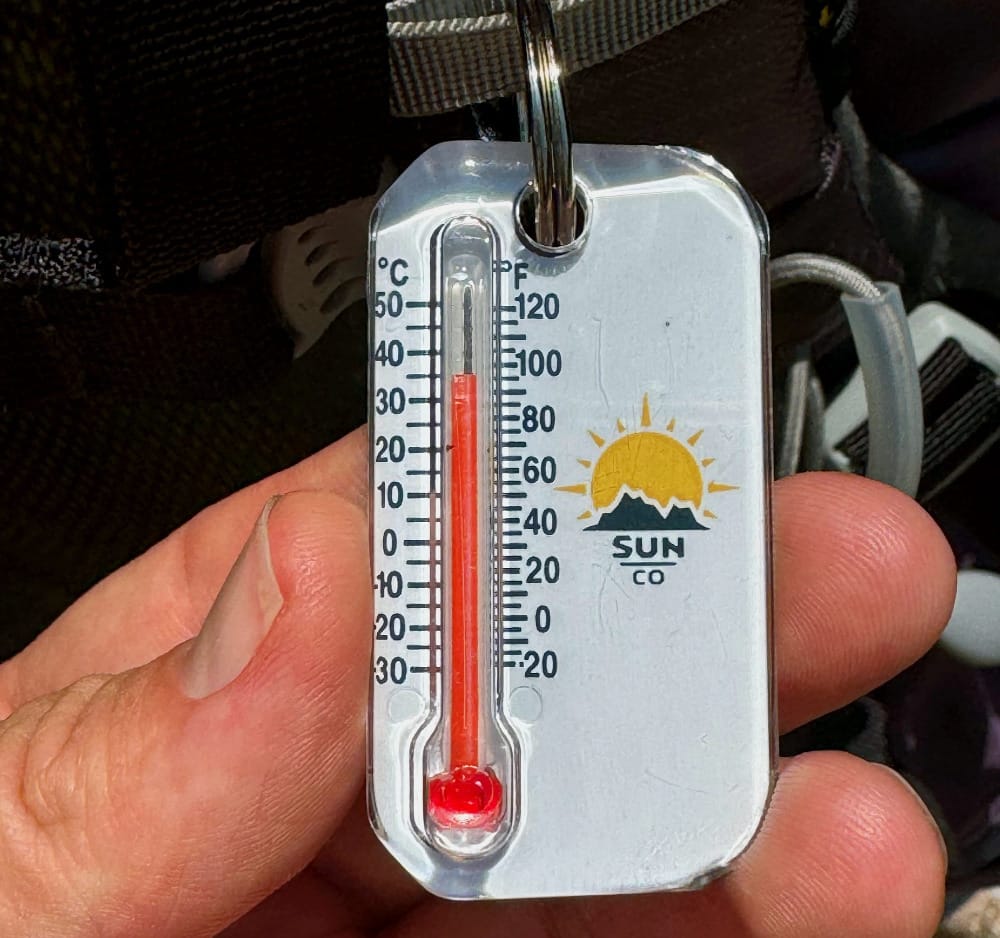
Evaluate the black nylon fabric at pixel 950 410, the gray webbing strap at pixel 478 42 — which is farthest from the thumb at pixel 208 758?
the black nylon fabric at pixel 950 410

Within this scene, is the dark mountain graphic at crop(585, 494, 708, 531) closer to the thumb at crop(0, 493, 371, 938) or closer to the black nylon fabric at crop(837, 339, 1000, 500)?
the thumb at crop(0, 493, 371, 938)

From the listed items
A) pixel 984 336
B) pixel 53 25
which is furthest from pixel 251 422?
pixel 984 336

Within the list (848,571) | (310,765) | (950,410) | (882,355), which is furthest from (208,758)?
(950,410)

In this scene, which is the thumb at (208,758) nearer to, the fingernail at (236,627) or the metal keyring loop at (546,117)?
the fingernail at (236,627)

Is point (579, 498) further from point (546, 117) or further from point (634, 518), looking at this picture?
point (546, 117)

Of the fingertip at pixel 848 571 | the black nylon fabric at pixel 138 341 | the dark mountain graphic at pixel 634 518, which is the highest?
the black nylon fabric at pixel 138 341

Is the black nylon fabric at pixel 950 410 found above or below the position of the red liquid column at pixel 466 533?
below

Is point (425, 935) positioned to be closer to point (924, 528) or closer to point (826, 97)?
point (924, 528)
